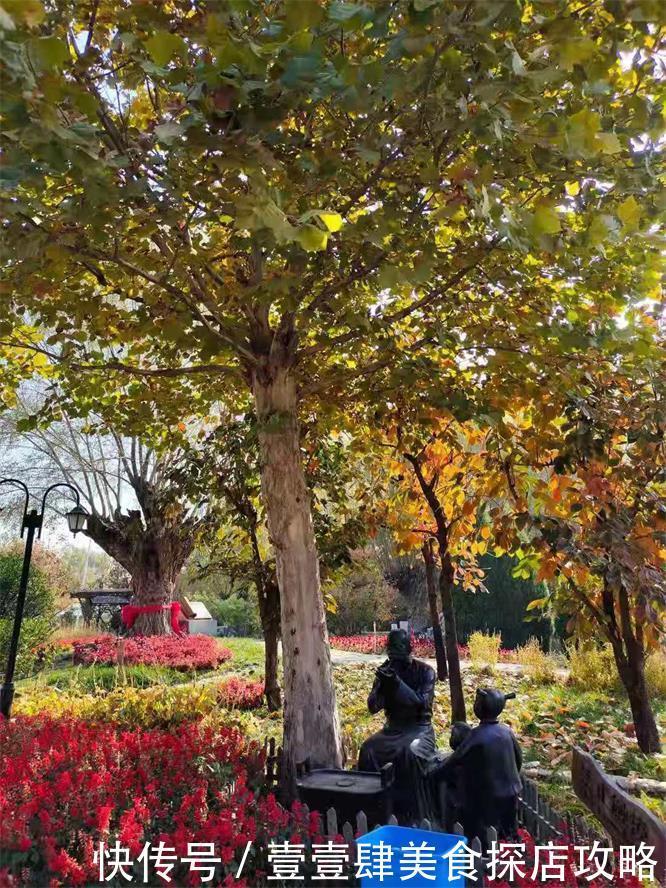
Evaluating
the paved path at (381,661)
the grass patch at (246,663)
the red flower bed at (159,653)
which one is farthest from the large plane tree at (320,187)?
the grass patch at (246,663)

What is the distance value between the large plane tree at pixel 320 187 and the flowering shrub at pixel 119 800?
0.93 meters

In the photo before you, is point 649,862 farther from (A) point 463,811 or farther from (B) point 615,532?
(B) point 615,532

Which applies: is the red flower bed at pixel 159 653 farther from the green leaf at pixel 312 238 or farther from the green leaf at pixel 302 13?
the green leaf at pixel 302 13

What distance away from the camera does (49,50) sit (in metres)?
2.24

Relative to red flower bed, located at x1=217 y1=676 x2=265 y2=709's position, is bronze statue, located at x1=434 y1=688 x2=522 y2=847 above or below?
above

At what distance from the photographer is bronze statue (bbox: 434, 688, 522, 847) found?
3.74 meters

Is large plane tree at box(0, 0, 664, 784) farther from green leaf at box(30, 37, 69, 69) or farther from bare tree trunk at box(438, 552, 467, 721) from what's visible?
bare tree trunk at box(438, 552, 467, 721)

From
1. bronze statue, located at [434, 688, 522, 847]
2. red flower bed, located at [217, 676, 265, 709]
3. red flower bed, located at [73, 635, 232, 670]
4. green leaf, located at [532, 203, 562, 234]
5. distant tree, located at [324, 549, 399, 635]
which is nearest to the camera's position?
green leaf, located at [532, 203, 562, 234]

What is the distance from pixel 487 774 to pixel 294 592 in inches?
89.3

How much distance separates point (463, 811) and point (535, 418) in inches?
143

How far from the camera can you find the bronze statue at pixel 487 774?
3.74m

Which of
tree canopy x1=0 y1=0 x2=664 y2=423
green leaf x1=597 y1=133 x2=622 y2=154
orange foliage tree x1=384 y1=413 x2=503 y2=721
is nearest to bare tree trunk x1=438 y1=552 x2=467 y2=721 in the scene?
orange foliage tree x1=384 y1=413 x2=503 y2=721

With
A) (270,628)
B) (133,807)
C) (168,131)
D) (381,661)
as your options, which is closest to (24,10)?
(168,131)

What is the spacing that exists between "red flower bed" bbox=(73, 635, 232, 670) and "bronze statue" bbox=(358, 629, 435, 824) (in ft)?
36.5
